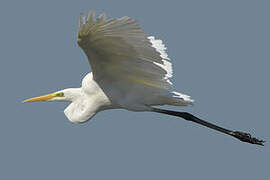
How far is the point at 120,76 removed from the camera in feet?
25.8

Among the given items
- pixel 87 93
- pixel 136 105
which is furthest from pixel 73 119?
pixel 136 105

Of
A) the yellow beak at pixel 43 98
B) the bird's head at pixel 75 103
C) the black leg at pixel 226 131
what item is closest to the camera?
the bird's head at pixel 75 103

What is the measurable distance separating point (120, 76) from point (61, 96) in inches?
51.0

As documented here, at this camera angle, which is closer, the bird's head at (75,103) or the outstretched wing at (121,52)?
the outstretched wing at (121,52)

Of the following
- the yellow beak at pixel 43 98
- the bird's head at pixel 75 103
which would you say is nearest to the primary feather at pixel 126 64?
the bird's head at pixel 75 103

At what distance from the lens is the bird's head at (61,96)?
8.56m

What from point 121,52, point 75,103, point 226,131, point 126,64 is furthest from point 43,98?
point 226,131

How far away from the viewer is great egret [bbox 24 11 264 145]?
6777 mm

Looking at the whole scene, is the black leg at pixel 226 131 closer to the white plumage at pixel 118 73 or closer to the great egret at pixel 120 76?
the great egret at pixel 120 76

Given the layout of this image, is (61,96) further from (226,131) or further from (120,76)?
(226,131)

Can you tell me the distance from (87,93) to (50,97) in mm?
825

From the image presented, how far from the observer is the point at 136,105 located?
26.5ft

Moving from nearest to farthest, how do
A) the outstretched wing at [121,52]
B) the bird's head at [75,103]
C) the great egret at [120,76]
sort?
the outstretched wing at [121,52]
the great egret at [120,76]
the bird's head at [75,103]

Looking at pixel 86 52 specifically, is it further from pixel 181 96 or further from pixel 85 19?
pixel 181 96
